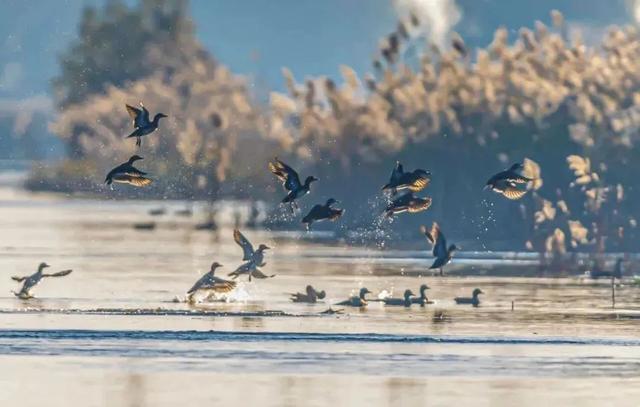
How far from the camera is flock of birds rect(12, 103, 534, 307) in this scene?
31.3 meters

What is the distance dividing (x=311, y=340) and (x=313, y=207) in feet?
17.0

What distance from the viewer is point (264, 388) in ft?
90.1

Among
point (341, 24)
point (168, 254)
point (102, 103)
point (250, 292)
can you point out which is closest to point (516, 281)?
point (250, 292)

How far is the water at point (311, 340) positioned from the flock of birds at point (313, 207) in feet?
0.99

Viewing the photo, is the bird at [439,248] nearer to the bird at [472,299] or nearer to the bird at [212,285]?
the bird at [472,299]

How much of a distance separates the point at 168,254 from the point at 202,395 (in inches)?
876

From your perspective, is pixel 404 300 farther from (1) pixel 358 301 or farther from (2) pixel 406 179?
(2) pixel 406 179

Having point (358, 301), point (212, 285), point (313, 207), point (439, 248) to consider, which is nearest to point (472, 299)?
point (439, 248)

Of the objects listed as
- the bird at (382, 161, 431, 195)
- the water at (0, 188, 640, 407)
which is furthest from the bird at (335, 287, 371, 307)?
the bird at (382, 161, 431, 195)

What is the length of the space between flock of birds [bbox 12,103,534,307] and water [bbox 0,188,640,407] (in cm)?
30

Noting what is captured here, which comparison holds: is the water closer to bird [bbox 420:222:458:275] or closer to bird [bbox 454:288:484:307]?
bird [bbox 454:288:484:307]

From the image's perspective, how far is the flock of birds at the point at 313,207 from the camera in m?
31.3

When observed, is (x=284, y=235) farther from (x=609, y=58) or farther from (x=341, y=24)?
(x=341, y=24)

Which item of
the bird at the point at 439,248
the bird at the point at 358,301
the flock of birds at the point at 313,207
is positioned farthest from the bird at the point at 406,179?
the bird at the point at 358,301
